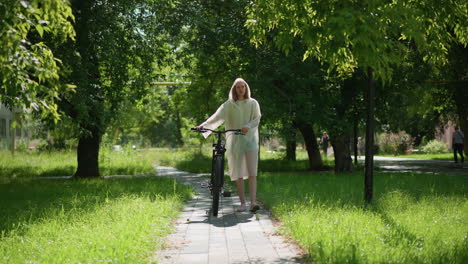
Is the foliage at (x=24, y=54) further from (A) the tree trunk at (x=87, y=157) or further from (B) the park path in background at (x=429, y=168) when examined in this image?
(B) the park path in background at (x=429, y=168)

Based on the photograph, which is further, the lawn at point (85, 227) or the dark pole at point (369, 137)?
the dark pole at point (369, 137)

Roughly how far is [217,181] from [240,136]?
88cm

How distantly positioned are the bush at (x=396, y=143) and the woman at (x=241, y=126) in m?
37.1

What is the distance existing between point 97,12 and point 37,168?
31.1 feet

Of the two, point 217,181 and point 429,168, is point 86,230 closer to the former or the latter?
point 217,181

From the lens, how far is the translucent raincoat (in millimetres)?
8648

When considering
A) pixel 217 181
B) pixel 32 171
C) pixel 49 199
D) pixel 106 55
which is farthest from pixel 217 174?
pixel 32 171

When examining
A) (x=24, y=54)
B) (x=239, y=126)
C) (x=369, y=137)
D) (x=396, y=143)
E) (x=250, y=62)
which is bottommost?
(x=369, y=137)

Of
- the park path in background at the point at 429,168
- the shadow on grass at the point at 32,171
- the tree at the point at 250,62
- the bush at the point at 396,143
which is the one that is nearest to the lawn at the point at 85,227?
the tree at the point at 250,62

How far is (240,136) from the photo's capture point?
28.7 ft

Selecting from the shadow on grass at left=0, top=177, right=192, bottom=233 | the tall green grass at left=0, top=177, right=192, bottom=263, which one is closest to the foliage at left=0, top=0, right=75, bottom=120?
the tall green grass at left=0, top=177, right=192, bottom=263

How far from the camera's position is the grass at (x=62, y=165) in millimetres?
21130

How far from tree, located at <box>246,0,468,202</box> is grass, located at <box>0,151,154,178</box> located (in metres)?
13.9

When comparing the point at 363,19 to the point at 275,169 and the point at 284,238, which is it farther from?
the point at 275,169
